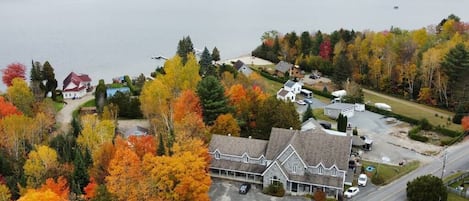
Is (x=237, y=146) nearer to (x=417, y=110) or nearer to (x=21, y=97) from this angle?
(x=21, y=97)

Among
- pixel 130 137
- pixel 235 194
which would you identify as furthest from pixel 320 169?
pixel 130 137

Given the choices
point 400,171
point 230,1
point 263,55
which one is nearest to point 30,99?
point 400,171

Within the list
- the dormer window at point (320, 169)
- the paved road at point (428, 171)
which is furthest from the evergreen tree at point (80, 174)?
the paved road at point (428, 171)

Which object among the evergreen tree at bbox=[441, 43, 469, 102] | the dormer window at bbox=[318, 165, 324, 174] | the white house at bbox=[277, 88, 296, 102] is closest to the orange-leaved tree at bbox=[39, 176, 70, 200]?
the dormer window at bbox=[318, 165, 324, 174]

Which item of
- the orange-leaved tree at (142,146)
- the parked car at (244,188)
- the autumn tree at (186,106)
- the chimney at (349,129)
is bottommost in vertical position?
the parked car at (244,188)

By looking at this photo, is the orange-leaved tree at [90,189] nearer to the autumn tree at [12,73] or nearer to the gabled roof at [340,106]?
the gabled roof at [340,106]
